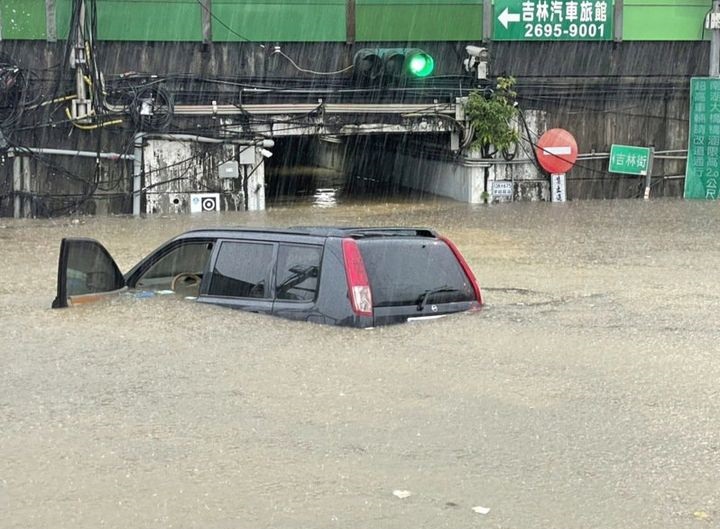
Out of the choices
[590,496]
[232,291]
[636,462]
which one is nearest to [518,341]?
[232,291]

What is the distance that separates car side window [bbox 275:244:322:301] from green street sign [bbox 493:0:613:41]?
15.6 meters

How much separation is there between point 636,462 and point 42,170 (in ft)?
54.2

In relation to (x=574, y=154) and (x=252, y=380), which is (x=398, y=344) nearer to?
(x=252, y=380)

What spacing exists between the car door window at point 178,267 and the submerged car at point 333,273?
34mm

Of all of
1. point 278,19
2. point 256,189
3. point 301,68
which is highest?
point 278,19

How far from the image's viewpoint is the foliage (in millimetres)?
21719

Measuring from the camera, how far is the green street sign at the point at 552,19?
22469mm

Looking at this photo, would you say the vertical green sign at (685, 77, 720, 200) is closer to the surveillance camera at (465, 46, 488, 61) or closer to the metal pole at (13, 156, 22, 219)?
the surveillance camera at (465, 46, 488, 61)

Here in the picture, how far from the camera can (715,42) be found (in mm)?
23141

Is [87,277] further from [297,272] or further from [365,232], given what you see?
[365,232]

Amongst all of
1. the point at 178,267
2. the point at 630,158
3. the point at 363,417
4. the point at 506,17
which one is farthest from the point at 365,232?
the point at 630,158

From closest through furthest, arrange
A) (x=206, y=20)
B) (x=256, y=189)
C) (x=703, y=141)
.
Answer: (x=206, y=20) → (x=256, y=189) → (x=703, y=141)

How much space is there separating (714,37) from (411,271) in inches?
691

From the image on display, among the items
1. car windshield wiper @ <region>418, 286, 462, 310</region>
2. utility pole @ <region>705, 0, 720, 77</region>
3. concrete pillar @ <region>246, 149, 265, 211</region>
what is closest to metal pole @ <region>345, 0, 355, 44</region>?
concrete pillar @ <region>246, 149, 265, 211</region>
